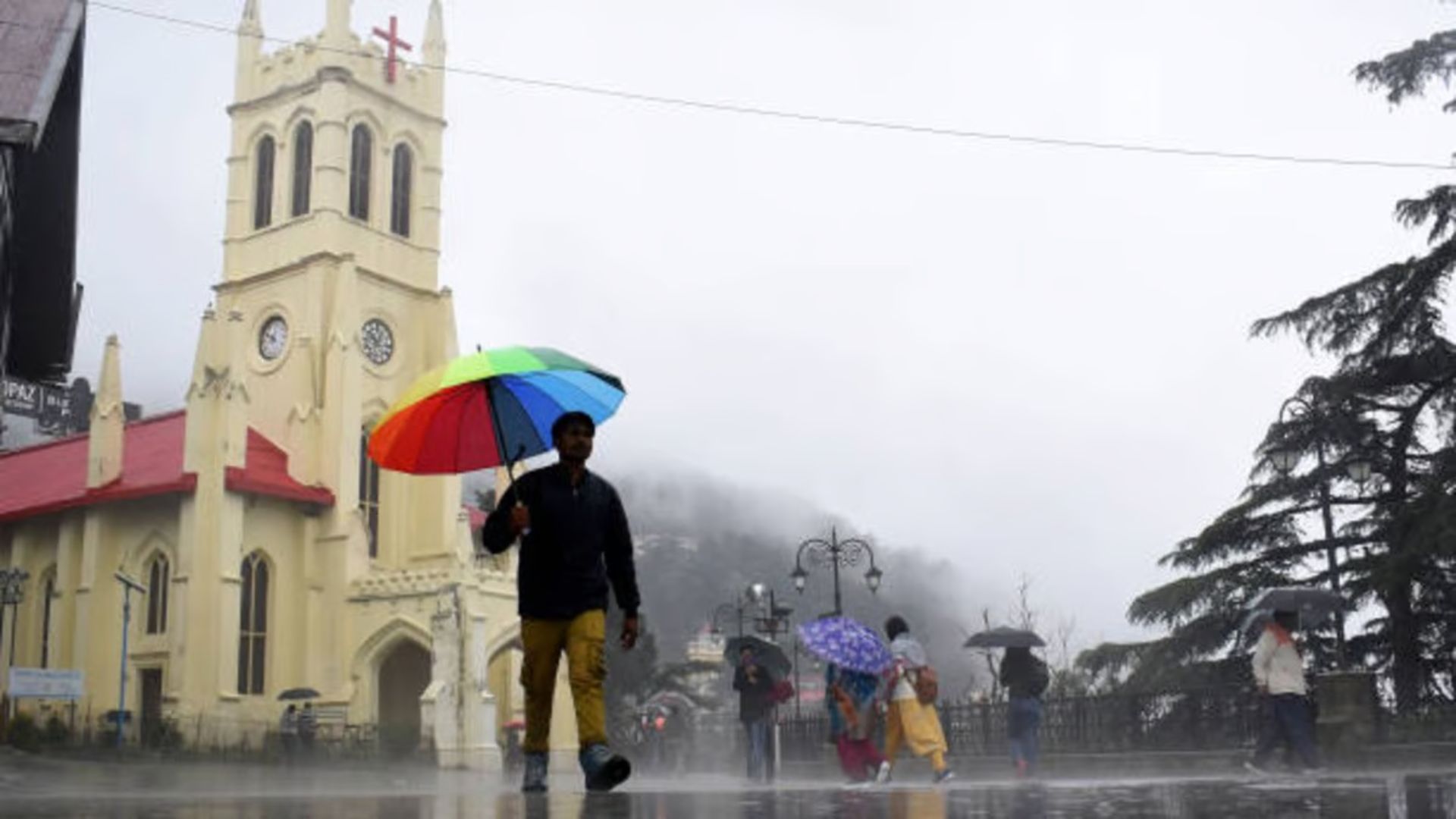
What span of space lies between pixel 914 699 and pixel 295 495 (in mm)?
28398

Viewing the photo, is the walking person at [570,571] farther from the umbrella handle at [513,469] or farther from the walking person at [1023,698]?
the walking person at [1023,698]

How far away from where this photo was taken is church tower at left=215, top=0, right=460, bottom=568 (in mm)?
42219

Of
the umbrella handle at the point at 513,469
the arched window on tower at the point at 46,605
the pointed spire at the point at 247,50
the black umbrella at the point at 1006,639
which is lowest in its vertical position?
the black umbrella at the point at 1006,639

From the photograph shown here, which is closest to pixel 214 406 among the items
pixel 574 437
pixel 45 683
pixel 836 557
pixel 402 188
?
pixel 45 683

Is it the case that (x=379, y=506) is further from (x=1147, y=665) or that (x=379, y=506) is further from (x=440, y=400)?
(x=440, y=400)

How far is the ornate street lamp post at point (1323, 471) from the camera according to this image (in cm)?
1961

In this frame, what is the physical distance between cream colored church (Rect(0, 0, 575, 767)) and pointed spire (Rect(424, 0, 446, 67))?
4.11 ft

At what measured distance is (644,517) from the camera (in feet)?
437

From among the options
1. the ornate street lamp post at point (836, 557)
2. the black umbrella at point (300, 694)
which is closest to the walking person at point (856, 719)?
the ornate street lamp post at point (836, 557)

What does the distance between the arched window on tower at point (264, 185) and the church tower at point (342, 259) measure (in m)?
0.06

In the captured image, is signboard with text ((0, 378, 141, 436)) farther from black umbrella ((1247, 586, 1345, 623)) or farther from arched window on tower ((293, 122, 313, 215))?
black umbrella ((1247, 586, 1345, 623))

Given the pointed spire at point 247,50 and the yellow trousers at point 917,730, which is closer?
the yellow trousers at point 917,730

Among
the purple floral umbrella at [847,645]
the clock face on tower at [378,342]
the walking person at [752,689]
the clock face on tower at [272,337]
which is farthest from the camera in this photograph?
the clock face on tower at [378,342]

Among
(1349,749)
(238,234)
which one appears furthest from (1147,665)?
(238,234)
